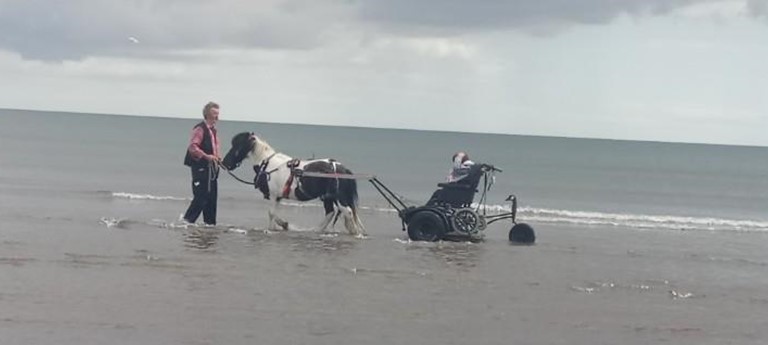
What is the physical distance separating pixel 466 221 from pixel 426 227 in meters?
0.62

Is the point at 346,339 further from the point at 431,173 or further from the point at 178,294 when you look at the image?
the point at 431,173

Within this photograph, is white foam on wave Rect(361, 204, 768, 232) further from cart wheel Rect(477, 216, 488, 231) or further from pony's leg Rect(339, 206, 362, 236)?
pony's leg Rect(339, 206, 362, 236)

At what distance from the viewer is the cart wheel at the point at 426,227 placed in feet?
50.5

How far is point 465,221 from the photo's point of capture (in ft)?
51.2

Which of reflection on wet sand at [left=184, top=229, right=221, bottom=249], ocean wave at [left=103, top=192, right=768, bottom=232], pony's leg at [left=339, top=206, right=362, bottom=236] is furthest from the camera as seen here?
ocean wave at [left=103, top=192, right=768, bottom=232]

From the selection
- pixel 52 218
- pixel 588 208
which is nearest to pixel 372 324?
pixel 52 218

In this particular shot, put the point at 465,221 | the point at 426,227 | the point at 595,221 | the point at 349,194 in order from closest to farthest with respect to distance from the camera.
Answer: the point at 426,227 < the point at 465,221 < the point at 349,194 < the point at 595,221

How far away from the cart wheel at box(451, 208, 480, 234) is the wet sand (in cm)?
35

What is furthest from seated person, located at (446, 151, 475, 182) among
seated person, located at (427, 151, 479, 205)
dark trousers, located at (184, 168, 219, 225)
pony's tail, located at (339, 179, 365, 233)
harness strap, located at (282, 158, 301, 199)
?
dark trousers, located at (184, 168, 219, 225)

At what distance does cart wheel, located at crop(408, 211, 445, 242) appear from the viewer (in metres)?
15.4

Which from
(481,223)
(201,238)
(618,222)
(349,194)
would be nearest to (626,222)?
(618,222)

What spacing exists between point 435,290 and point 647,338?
255 cm

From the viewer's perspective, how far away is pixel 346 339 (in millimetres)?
8695

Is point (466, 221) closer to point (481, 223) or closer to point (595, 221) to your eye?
point (481, 223)
